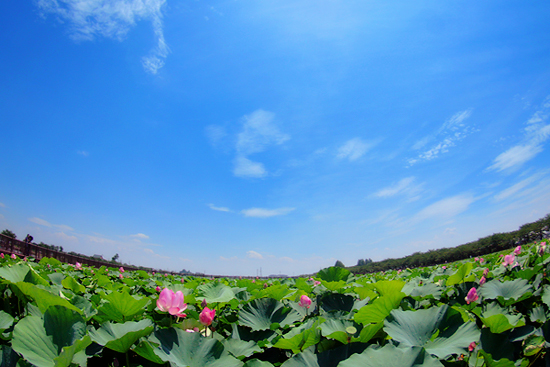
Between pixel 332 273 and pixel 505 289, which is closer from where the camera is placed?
pixel 505 289

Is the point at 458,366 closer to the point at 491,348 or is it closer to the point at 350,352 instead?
the point at 491,348

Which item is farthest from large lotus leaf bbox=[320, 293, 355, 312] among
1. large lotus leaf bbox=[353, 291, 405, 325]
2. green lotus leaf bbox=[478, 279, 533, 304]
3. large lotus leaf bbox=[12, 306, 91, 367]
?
large lotus leaf bbox=[12, 306, 91, 367]

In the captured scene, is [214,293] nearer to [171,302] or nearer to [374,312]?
[171,302]

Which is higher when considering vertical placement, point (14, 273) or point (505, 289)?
point (14, 273)

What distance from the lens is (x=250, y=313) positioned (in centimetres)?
175

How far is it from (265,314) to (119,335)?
89 centimetres

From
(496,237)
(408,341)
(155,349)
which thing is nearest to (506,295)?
(408,341)

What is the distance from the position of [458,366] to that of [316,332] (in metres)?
0.61

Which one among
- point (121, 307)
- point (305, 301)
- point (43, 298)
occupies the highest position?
point (43, 298)

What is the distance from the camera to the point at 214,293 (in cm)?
203

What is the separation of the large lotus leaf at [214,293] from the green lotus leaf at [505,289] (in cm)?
193

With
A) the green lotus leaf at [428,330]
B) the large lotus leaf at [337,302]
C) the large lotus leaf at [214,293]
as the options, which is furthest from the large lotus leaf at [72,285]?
the green lotus leaf at [428,330]

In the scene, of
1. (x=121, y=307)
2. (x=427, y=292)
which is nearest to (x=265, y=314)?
(x=121, y=307)

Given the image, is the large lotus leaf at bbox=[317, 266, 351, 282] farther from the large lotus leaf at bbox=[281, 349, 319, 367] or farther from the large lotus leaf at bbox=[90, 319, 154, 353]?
the large lotus leaf at bbox=[90, 319, 154, 353]
